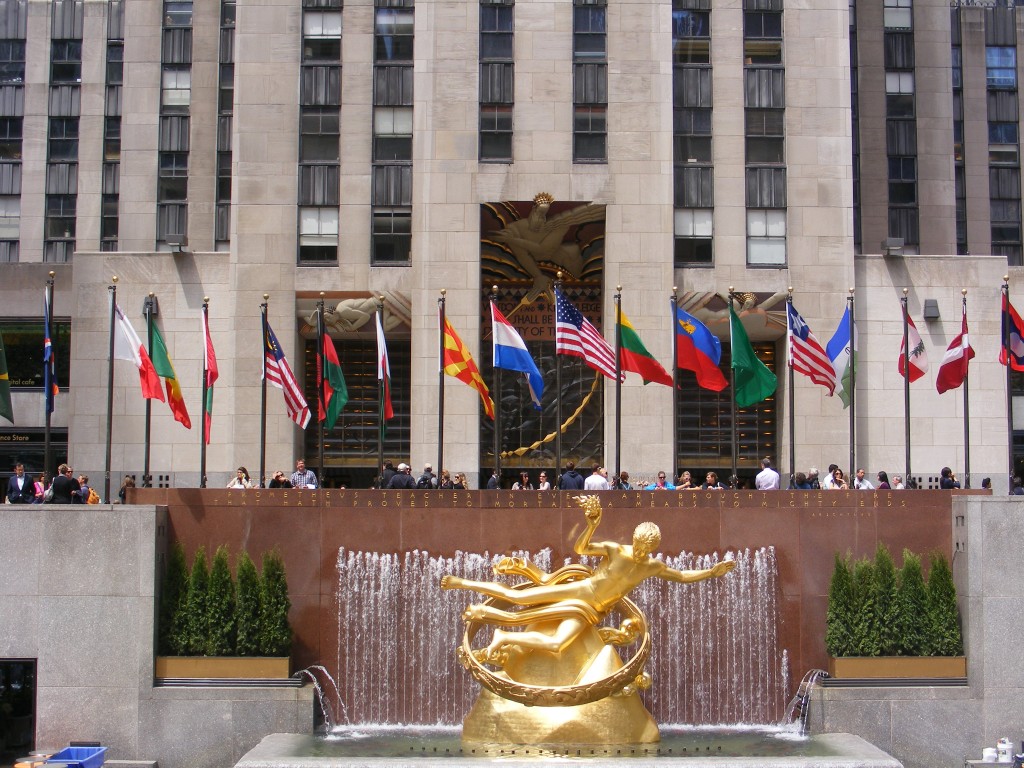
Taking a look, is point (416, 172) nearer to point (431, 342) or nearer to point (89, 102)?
point (431, 342)

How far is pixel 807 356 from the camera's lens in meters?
30.8

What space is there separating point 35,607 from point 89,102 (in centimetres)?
3874

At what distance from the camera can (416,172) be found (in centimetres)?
4181

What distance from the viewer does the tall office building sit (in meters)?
41.5

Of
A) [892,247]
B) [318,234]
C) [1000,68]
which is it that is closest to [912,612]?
[892,247]

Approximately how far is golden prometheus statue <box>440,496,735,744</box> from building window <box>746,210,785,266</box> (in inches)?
813

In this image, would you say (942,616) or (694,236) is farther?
(694,236)

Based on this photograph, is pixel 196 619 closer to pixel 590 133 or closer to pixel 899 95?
pixel 590 133

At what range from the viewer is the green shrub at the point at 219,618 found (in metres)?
26.8

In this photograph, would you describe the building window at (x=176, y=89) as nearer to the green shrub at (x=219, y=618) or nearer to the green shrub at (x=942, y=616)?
the green shrub at (x=219, y=618)

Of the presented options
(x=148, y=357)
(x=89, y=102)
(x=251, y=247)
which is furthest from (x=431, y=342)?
(x=89, y=102)

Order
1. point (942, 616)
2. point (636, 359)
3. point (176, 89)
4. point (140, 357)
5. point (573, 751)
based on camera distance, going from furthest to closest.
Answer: point (176, 89) → point (636, 359) → point (140, 357) → point (942, 616) → point (573, 751)

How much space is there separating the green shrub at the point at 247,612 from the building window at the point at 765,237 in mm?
20432

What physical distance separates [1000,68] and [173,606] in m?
46.9
